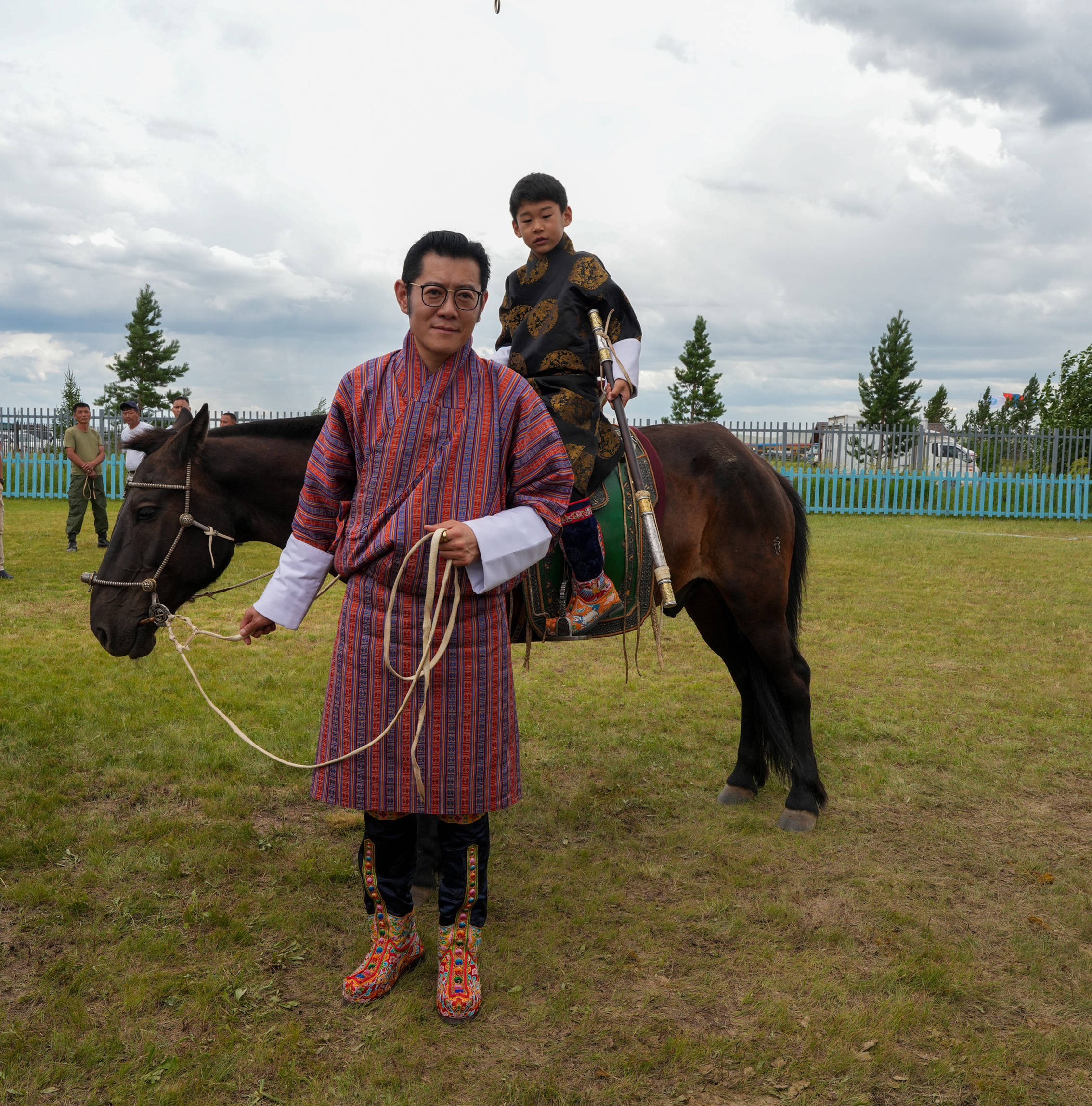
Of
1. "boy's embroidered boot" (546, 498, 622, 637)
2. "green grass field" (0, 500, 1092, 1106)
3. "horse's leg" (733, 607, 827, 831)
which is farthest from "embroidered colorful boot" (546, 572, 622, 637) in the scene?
"green grass field" (0, 500, 1092, 1106)

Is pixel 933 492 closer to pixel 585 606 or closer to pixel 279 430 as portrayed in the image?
pixel 585 606

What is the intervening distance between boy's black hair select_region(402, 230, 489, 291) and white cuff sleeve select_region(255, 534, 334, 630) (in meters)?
0.79

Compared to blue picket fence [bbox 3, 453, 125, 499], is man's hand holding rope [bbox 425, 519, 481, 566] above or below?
below

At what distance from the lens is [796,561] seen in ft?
14.5

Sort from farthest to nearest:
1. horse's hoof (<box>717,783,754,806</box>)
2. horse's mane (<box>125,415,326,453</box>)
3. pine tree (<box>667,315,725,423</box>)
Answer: pine tree (<box>667,315,725,423</box>), horse's hoof (<box>717,783,754,806</box>), horse's mane (<box>125,415,326,453</box>)

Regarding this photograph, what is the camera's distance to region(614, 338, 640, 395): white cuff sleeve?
3490 millimetres

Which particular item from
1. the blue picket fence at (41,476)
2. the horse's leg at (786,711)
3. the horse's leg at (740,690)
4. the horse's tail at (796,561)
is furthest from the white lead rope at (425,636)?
the blue picket fence at (41,476)

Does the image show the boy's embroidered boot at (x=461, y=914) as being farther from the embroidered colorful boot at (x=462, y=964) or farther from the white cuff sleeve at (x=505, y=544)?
the white cuff sleeve at (x=505, y=544)

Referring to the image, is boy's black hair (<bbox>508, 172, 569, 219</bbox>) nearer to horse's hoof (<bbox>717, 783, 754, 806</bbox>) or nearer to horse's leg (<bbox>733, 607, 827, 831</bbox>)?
horse's leg (<bbox>733, 607, 827, 831</bbox>)

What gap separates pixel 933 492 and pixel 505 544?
2125 cm

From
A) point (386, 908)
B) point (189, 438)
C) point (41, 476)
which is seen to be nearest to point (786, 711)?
point (386, 908)

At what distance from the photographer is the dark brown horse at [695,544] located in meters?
3.14

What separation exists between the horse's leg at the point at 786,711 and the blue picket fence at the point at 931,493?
17.4 meters

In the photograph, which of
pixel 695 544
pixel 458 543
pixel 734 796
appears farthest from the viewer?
pixel 734 796
